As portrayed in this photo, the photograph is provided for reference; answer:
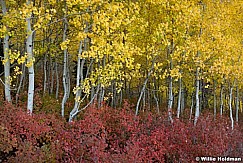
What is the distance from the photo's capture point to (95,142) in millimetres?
6176

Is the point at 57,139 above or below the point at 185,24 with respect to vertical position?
below

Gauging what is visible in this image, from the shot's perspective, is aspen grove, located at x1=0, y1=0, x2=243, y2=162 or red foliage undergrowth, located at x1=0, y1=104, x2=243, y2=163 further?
aspen grove, located at x1=0, y1=0, x2=243, y2=162

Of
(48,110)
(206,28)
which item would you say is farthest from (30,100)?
(206,28)

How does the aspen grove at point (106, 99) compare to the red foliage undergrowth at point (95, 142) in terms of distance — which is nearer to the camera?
the red foliage undergrowth at point (95, 142)

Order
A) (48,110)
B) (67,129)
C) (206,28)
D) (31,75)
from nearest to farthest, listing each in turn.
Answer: (67,129) < (31,75) < (48,110) < (206,28)

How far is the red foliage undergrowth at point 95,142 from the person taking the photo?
568 centimetres

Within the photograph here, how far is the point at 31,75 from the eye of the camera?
8016 millimetres

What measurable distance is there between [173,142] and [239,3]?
33.0 ft

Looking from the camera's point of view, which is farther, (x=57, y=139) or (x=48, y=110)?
(x=48, y=110)

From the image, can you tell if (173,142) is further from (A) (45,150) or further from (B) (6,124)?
(B) (6,124)

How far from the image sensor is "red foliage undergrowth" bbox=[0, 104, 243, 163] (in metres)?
5.68

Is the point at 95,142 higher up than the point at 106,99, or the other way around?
the point at 106,99

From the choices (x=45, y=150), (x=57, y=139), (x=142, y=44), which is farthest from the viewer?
(x=142, y=44)

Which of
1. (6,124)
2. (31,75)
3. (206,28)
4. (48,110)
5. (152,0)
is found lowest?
(48,110)
